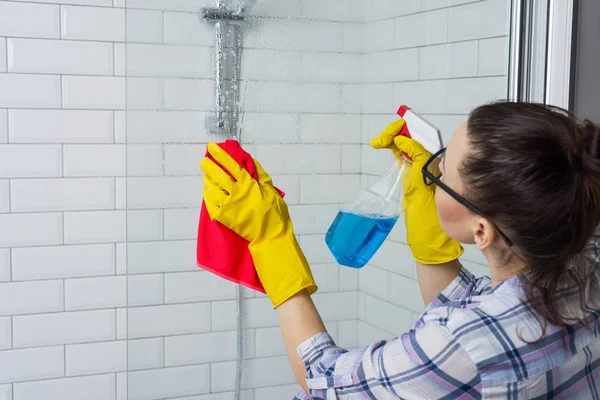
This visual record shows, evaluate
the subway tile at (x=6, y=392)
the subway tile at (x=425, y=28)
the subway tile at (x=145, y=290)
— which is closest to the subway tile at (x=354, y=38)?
the subway tile at (x=425, y=28)

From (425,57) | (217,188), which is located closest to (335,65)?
(425,57)

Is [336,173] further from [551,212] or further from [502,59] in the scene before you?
[551,212]

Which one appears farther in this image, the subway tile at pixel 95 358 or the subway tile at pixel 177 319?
the subway tile at pixel 95 358

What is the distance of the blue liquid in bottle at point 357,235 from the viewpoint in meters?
1.20

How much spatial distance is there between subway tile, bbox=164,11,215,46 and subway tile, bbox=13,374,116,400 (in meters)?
0.93

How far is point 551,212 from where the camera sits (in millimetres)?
741

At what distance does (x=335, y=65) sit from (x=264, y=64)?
13 cm

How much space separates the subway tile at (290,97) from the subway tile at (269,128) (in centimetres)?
1

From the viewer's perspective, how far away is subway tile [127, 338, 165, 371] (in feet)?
4.40

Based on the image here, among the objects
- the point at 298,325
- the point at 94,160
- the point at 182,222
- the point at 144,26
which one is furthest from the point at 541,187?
the point at 94,160

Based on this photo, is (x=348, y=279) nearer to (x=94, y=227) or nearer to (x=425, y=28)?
(x=425, y=28)

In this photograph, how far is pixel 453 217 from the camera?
84 cm

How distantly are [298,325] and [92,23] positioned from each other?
110 centimetres

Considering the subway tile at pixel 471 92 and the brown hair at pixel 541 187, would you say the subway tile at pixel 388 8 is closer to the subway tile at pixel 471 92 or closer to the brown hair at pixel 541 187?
the subway tile at pixel 471 92
